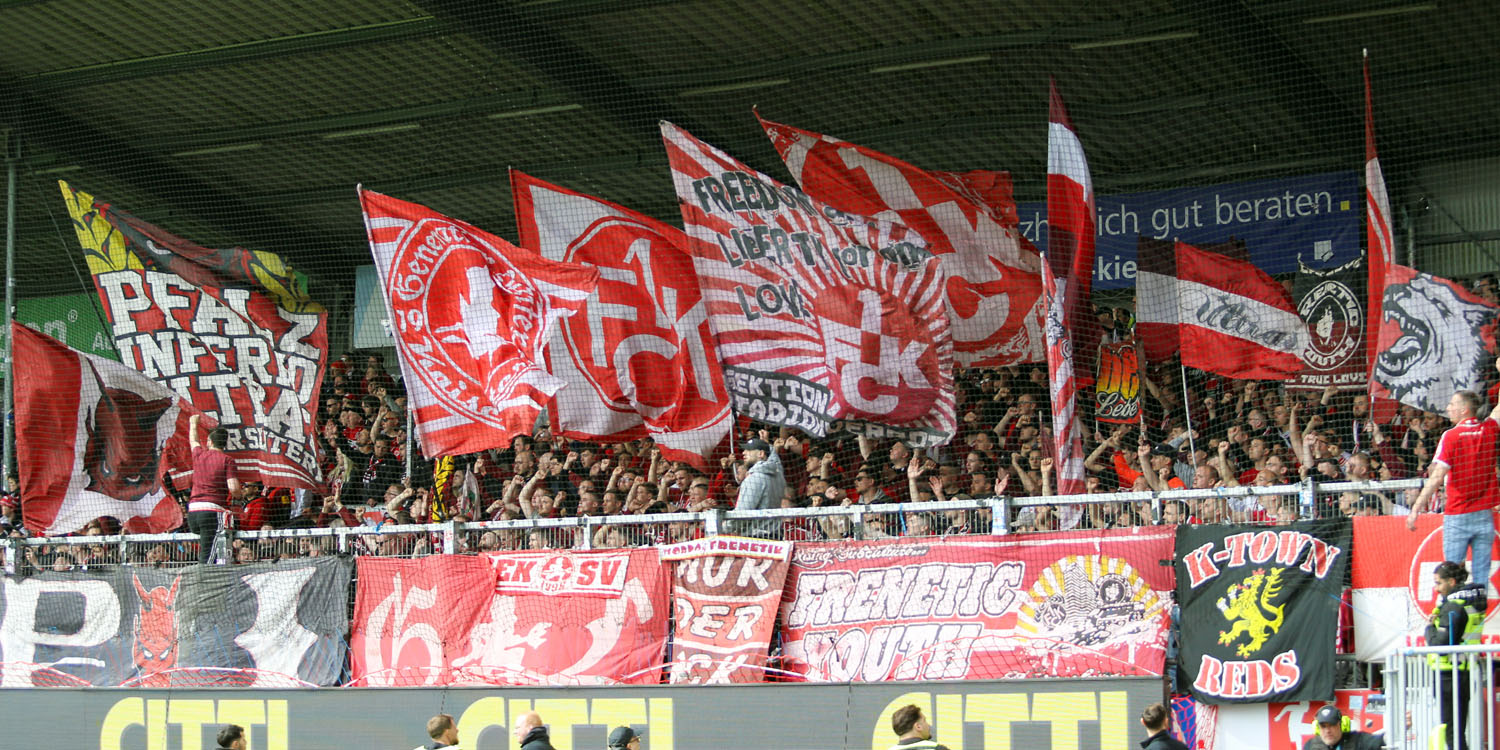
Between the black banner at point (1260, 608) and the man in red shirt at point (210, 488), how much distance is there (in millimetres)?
8690

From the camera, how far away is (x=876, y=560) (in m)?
12.1

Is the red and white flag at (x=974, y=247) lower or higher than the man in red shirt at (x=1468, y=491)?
higher

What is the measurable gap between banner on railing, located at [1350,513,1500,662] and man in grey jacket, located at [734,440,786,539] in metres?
4.31

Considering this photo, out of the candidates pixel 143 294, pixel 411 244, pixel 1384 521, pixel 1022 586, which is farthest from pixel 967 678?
pixel 143 294

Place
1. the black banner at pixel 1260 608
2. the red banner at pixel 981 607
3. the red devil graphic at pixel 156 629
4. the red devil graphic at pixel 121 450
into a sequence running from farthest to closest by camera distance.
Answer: the red devil graphic at pixel 121 450 → the red devil graphic at pixel 156 629 → the red banner at pixel 981 607 → the black banner at pixel 1260 608

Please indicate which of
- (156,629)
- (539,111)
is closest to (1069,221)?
(539,111)

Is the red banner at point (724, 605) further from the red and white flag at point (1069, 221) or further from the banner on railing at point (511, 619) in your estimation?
the red and white flag at point (1069, 221)

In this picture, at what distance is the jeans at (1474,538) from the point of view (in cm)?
1016

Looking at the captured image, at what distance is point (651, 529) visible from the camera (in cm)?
1387

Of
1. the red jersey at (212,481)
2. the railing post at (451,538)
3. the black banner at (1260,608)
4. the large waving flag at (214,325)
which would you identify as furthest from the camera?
the large waving flag at (214,325)

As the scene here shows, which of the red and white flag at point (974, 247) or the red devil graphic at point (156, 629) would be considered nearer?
the red devil graphic at point (156, 629)

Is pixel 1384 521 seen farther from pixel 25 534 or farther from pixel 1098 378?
pixel 25 534

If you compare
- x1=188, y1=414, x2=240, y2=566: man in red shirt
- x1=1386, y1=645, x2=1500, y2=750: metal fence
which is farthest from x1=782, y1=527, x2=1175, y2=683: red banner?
x1=188, y1=414, x2=240, y2=566: man in red shirt

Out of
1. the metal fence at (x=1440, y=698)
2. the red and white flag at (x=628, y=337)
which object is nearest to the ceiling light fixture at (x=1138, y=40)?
the red and white flag at (x=628, y=337)
